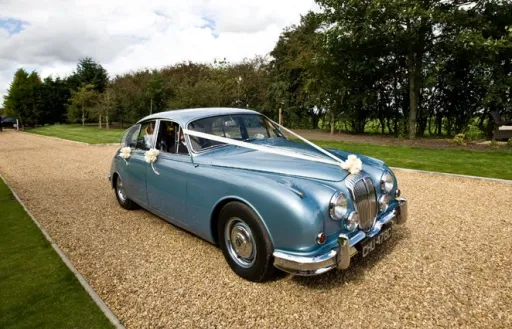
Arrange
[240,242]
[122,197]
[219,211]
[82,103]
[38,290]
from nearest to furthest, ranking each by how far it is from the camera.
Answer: [38,290]
[240,242]
[219,211]
[122,197]
[82,103]

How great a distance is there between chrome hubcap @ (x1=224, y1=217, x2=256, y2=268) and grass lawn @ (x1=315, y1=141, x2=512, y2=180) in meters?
7.02

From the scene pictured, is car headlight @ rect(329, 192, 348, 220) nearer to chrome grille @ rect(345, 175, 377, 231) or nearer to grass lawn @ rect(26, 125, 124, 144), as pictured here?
chrome grille @ rect(345, 175, 377, 231)

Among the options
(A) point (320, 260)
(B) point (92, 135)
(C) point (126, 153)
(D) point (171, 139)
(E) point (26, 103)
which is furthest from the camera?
(E) point (26, 103)

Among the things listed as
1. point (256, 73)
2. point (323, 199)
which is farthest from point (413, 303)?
point (256, 73)

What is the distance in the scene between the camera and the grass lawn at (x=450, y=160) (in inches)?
323

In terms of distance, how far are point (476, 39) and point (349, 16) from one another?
195 inches

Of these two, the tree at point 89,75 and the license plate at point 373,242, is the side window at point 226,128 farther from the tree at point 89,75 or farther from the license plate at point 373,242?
the tree at point 89,75

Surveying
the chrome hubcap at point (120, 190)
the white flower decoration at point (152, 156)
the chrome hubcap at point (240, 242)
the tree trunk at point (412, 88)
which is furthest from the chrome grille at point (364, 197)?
the tree trunk at point (412, 88)

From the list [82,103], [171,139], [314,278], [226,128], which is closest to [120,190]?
[171,139]

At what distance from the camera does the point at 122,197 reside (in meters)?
6.04

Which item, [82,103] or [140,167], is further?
[82,103]

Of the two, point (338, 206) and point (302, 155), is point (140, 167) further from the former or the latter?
point (338, 206)

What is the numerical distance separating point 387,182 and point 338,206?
3.78ft

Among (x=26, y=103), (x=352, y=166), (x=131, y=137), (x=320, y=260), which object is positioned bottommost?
(x=320, y=260)
